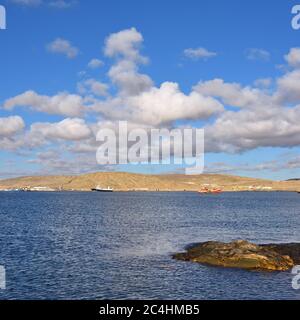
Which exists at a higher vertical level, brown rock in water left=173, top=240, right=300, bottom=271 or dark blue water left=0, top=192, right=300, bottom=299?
brown rock in water left=173, top=240, right=300, bottom=271

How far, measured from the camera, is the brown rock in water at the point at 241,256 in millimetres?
55156

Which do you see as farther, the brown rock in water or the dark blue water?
the brown rock in water

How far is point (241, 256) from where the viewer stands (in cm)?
5659

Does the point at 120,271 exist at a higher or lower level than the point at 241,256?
lower

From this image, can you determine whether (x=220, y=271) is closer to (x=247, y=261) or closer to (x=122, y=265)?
(x=247, y=261)

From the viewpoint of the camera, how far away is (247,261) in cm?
5553

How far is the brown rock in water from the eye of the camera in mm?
55156

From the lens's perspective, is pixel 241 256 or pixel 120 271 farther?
pixel 241 256

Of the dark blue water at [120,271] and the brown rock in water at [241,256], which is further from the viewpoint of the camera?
the brown rock in water at [241,256]

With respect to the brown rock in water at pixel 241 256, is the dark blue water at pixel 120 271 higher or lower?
lower
